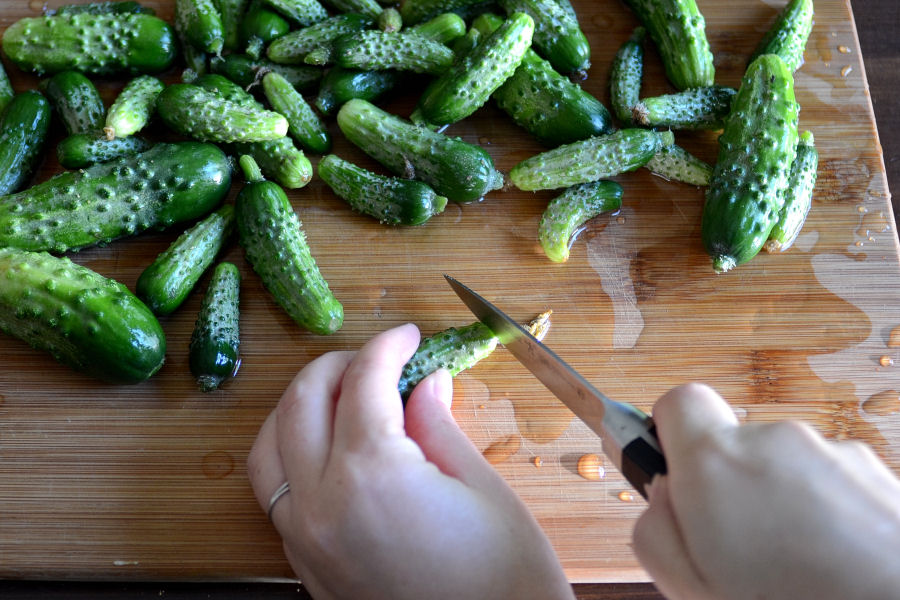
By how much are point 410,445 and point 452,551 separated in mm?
216

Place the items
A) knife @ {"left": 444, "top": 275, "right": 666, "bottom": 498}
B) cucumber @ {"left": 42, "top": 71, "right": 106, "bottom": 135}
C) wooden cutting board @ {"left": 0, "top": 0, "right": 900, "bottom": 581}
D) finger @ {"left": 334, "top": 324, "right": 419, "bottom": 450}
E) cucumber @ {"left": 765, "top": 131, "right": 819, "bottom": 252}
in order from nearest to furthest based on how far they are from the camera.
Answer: knife @ {"left": 444, "top": 275, "right": 666, "bottom": 498}, finger @ {"left": 334, "top": 324, "right": 419, "bottom": 450}, wooden cutting board @ {"left": 0, "top": 0, "right": 900, "bottom": 581}, cucumber @ {"left": 765, "top": 131, "right": 819, "bottom": 252}, cucumber @ {"left": 42, "top": 71, "right": 106, "bottom": 135}

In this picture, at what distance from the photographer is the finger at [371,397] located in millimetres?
1423

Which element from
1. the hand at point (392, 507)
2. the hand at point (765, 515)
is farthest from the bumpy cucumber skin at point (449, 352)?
the hand at point (765, 515)

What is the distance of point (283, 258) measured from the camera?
1864 mm

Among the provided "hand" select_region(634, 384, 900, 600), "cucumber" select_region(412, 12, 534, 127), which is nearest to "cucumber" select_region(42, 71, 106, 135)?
"cucumber" select_region(412, 12, 534, 127)

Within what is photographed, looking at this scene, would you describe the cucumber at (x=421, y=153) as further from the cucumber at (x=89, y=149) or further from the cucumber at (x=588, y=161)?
the cucumber at (x=89, y=149)

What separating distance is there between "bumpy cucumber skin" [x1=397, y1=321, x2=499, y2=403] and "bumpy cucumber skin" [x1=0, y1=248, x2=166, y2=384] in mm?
638

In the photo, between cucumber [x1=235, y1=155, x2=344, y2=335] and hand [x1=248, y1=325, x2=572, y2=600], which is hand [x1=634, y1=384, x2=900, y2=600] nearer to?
hand [x1=248, y1=325, x2=572, y2=600]

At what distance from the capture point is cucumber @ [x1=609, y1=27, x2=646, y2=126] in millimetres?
2109

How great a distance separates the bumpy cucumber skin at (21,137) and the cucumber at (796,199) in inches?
81.5

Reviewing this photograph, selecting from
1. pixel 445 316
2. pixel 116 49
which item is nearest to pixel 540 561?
pixel 445 316

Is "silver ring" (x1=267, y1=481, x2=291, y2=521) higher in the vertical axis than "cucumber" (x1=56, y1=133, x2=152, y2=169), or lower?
lower

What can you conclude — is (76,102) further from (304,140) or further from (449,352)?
(449,352)

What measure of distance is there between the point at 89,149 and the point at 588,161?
4.48 ft
